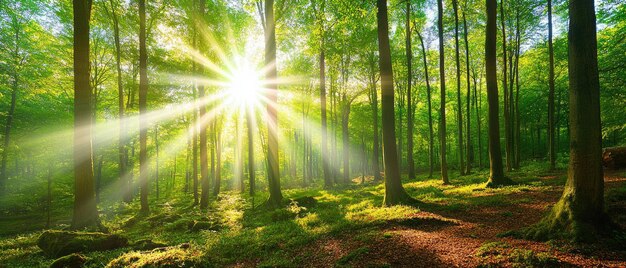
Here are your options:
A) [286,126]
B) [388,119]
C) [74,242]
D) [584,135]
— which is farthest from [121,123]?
[584,135]

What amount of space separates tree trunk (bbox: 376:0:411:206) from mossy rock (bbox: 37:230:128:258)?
30.1 feet

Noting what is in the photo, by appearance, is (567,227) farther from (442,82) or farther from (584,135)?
(442,82)

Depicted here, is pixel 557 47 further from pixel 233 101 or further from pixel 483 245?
pixel 233 101

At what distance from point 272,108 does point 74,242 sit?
903cm

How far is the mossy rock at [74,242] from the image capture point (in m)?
7.27

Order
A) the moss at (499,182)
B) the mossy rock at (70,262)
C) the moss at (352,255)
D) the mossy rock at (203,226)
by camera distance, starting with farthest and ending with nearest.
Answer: the moss at (499,182) → the mossy rock at (203,226) → the mossy rock at (70,262) → the moss at (352,255)

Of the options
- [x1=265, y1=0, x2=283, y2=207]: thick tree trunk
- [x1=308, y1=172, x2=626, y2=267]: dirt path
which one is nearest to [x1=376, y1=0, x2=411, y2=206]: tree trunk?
[x1=308, y1=172, x2=626, y2=267]: dirt path

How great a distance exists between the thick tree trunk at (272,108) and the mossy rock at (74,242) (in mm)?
6857

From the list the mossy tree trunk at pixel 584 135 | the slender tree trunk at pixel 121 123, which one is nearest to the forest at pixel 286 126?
the mossy tree trunk at pixel 584 135

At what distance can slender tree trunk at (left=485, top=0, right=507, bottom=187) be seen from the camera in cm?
1231

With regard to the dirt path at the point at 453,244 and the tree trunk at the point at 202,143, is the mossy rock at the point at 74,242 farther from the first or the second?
the tree trunk at the point at 202,143

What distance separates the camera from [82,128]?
988cm

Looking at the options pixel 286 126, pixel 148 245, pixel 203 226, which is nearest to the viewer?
pixel 148 245

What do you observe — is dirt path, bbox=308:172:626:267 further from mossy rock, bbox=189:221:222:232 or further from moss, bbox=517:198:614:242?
mossy rock, bbox=189:221:222:232
